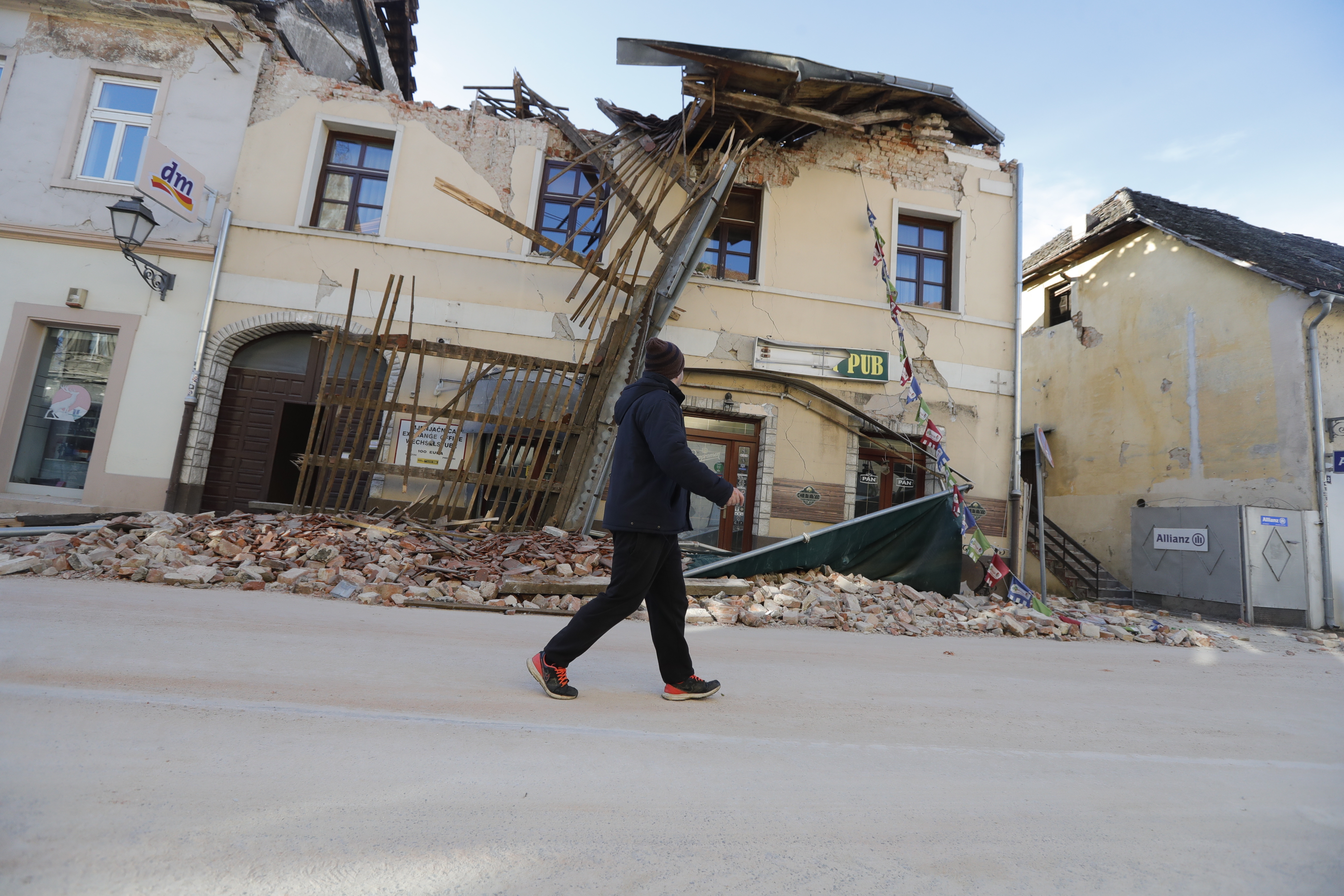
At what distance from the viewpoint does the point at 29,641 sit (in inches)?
104

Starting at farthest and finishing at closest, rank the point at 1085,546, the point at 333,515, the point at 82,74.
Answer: the point at 1085,546
the point at 82,74
the point at 333,515

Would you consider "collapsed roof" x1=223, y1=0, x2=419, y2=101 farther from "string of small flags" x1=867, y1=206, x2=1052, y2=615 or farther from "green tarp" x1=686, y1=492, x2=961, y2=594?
"green tarp" x1=686, y1=492, x2=961, y2=594

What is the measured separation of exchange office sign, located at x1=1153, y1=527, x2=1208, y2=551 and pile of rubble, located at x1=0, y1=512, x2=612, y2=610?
9.61 metres

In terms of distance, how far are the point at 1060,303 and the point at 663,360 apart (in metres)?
15.4

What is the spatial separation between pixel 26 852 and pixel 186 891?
1.15 feet

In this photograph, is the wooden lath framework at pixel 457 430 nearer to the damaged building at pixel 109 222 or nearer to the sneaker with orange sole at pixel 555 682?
the damaged building at pixel 109 222

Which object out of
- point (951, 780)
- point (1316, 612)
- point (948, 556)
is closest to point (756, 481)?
point (948, 556)

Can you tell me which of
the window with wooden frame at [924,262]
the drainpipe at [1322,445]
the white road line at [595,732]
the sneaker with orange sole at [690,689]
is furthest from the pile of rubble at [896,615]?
the window with wooden frame at [924,262]

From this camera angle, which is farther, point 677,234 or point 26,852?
point 677,234

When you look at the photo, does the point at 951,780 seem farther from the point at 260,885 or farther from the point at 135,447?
the point at 135,447

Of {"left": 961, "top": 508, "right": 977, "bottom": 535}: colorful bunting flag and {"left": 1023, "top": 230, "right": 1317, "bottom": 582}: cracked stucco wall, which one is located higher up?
{"left": 1023, "top": 230, "right": 1317, "bottom": 582}: cracked stucco wall

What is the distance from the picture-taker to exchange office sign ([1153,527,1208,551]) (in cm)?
986

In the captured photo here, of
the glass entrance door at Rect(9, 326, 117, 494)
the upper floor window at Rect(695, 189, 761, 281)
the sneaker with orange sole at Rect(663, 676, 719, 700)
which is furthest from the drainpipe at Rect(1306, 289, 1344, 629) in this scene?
the glass entrance door at Rect(9, 326, 117, 494)

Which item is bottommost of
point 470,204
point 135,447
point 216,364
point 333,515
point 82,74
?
point 333,515
